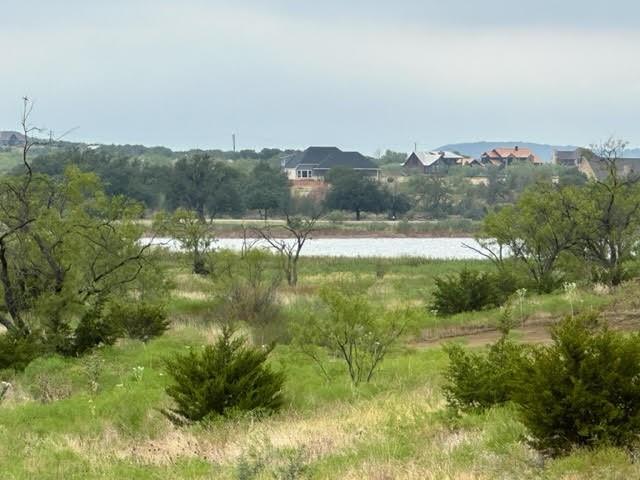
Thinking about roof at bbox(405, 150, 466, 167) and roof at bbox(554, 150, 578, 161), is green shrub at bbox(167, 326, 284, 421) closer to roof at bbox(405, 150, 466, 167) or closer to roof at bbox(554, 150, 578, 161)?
roof at bbox(405, 150, 466, 167)

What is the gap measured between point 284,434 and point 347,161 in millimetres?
124977

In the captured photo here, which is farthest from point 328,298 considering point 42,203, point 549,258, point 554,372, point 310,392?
point 549,258

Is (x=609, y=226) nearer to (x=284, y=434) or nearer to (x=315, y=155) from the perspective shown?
(x=284, y=434)

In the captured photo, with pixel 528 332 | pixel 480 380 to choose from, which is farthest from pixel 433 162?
pixel 480 380

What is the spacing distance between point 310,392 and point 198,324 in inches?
517

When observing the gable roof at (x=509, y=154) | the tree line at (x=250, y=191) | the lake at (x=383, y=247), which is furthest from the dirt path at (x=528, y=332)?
the gable roof at (x=509, y=154)

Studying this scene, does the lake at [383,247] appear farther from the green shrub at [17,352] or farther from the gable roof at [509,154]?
the gable roof at [509,154]

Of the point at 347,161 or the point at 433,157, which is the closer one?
the point at 347,161

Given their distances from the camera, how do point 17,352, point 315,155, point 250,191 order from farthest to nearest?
point 315,155, point 250,191, point 17,352

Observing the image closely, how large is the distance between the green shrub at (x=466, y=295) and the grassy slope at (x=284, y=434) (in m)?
8.15

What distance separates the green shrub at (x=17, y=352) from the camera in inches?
741

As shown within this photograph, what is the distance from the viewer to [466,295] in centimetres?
2816

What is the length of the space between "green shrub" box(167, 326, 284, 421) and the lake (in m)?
45.8

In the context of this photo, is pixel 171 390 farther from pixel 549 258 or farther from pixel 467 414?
pixel 549 258
